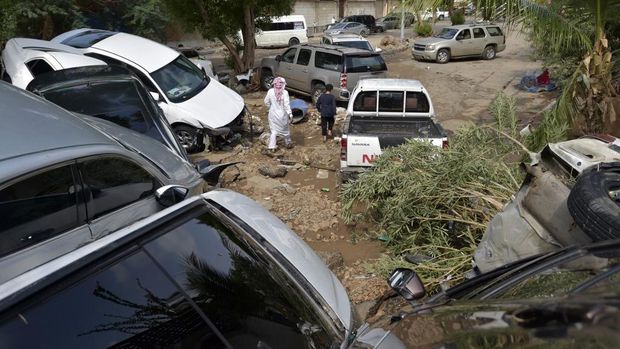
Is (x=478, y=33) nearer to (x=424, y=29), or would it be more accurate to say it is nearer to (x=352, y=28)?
(x=424, y=29)

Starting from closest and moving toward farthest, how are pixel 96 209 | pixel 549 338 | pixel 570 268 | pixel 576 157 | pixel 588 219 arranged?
1. pixel 549 338
2. pixel 570 268
3. pixel 588 219
4. pixel 96 209
5. pixel 576 157

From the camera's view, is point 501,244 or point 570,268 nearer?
point 570,268

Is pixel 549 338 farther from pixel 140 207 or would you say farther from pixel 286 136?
pixel 286 136

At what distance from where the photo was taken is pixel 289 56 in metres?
15.0

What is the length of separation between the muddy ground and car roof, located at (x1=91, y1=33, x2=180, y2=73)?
2.19m

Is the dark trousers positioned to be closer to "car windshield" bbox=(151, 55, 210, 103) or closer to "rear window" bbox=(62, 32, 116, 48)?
"car windshield" bbox=(151, 55, 210, 103)

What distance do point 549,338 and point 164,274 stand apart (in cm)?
138

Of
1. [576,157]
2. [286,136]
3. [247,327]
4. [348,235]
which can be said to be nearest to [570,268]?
[247,327]

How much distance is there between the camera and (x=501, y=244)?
3.91 m

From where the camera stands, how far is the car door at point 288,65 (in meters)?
14.8

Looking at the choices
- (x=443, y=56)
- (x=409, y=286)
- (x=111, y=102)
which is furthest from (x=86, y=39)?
(x=443, y=56)

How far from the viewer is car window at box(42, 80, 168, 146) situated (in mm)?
6727

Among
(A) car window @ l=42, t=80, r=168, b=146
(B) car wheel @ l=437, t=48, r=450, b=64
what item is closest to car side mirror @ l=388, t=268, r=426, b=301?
(A) car window @ l=42, t=80, r=168, b=146

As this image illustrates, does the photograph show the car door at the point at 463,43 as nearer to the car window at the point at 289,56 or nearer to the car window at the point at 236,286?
the car window at the point at 289,56
